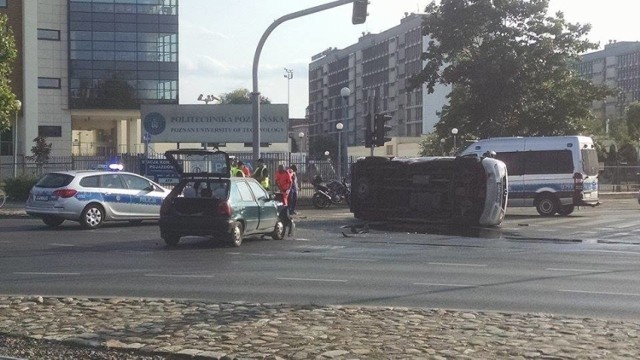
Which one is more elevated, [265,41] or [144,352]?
[265,41]

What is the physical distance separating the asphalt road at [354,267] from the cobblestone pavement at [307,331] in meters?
1.10

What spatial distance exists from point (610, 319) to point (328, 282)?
14.8 feet

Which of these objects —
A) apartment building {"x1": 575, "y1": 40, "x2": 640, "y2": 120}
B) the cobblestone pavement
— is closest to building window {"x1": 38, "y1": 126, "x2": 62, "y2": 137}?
the cobblestone pavement

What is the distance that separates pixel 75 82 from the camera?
206 feet

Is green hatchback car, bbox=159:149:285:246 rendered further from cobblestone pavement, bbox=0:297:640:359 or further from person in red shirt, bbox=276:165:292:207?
cobblestone pavement, bbox=0:297:640:359

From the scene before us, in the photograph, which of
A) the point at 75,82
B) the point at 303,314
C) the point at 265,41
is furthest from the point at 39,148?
the point at 303,314

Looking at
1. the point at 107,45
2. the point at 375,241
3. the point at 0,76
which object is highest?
the point at 107,45

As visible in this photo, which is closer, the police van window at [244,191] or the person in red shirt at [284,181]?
the police van window at [244,191]

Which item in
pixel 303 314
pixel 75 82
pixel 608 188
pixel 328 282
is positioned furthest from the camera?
pixel 75 82

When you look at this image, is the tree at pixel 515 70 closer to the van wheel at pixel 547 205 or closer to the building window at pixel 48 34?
the van wheel at pixel 547 205

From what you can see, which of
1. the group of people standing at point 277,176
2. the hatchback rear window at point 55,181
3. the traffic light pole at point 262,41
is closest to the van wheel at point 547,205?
the group of people standing at point 277,176

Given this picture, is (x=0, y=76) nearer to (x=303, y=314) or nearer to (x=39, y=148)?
(x=39, y=148)

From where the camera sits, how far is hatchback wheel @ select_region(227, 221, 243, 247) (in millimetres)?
19156

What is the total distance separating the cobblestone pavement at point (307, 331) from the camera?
26.9 ft
